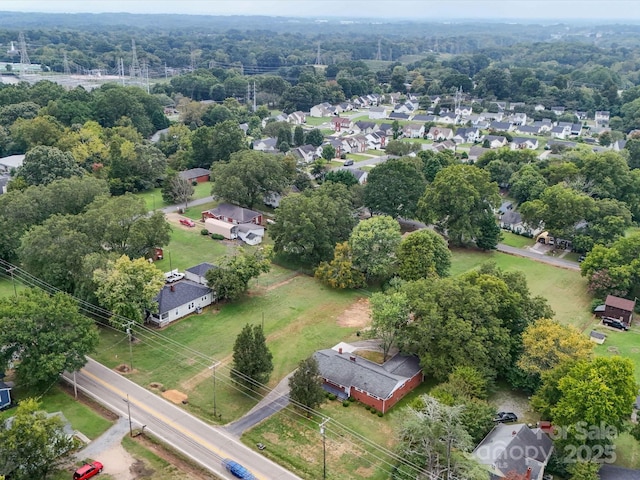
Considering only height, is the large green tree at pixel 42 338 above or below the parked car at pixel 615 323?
above

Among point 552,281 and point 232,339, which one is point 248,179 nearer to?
point 232,339

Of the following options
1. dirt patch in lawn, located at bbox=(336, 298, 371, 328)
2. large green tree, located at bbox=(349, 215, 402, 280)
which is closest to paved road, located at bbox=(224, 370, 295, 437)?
dirt patch in lawn, located at bbox=(336, 298, 371, 328)

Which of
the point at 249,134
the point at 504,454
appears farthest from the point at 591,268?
the point at 249,134

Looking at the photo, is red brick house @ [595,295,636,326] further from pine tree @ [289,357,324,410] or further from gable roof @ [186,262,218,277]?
gable roof @ [186,262,218,277]

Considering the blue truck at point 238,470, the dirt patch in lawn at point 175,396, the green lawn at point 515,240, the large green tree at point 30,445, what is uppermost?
the large green tree at point 30,445

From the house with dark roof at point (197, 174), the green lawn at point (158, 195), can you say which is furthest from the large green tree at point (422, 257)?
the house with dark roof at point (197, 174)

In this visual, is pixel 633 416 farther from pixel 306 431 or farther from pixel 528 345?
pixel 306 431

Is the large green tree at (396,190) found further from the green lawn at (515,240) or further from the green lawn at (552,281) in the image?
the green lawn at (515,240)
